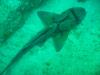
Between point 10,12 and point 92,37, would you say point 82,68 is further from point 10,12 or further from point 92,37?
point 10,12

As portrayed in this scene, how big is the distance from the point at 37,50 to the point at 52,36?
171mm

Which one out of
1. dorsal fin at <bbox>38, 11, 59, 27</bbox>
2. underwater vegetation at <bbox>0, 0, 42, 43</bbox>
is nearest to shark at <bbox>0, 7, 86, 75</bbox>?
dorsal fin at <bbox>38, 11, 59, 27</bbox>

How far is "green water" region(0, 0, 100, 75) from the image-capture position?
5.09 ft

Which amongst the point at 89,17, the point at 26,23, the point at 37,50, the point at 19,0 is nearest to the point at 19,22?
the point at 26,23

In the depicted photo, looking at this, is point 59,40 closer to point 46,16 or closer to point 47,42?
point 47,42

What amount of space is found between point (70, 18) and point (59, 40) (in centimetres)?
21

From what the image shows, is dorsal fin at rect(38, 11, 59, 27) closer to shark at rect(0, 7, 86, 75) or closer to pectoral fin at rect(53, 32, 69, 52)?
shark at rect(0, 7, 86, 75)

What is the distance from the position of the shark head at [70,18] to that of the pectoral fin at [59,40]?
0.05 metres

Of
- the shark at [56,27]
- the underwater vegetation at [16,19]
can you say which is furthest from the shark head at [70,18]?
the underwater vegetation at [16,19]

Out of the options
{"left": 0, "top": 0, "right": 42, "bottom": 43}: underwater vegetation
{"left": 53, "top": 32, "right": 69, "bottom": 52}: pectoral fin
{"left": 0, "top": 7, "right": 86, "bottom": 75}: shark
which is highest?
{"left": 0, "top": 0, "right": 42, "bottom": 43}: underwater vegetation

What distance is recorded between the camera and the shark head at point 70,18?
161 cm

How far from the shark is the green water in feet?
0.08

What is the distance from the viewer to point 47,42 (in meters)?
1.59

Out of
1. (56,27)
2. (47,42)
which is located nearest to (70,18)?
(56,27)
